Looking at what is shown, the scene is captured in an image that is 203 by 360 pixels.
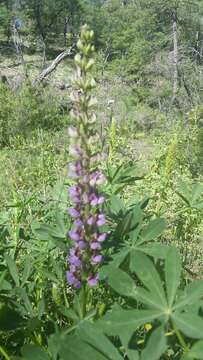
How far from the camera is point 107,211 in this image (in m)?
1.53

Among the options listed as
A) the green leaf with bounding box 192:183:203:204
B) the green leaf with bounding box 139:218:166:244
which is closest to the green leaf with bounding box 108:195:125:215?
the green leaf with bounding box 139:218:166:244

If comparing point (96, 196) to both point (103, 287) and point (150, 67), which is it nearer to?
point (103, 287)

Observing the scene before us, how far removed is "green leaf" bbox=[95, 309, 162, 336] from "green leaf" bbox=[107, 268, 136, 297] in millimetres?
87

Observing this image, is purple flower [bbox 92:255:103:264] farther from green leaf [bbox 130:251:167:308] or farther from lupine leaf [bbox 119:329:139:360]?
lupine leaf [bbox 119:329:139:360]

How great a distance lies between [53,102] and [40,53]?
22783 millimetres

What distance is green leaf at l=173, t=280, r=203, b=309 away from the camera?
100 cm

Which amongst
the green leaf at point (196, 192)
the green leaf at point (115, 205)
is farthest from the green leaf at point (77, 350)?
the green leaf at point (196, 192)

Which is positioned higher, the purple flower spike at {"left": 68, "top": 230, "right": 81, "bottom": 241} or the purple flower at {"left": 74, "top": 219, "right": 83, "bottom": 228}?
the purple flower at {"left": 74, "top": 219, "right": 83, "bottom": 228}

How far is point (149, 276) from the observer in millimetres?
1049

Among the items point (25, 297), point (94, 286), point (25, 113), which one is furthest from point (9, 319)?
point (25, 113)

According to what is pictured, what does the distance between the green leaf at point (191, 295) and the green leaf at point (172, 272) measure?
0.02 metres

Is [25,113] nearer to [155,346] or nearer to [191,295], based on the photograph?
[191,295]

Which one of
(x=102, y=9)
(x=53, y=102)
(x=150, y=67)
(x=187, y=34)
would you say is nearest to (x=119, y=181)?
(x=53, y=102)

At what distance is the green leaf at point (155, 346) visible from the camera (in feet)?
2.89
